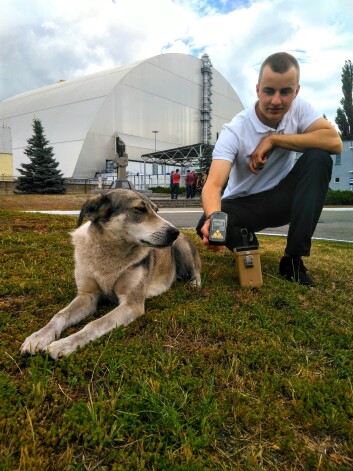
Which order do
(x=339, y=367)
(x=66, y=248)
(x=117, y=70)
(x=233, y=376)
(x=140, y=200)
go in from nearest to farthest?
(x=233, y=376) → (x=339, y=367) → (x=140, y=200) → (x=66, y=248) → (x=117, y=70)

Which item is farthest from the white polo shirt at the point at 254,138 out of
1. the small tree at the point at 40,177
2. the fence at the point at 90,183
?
the fence at the point at 90,183

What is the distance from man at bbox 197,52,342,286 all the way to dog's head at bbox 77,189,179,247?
0.46 m

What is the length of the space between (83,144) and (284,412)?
39.9m

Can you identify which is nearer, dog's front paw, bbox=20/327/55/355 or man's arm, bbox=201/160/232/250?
dog's front paw, bbox=20/327/55/355

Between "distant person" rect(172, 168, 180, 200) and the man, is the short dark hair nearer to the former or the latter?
the man

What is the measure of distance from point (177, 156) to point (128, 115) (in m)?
8.16

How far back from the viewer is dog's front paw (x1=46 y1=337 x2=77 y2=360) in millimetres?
1935

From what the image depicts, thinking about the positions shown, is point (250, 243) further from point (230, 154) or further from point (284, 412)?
point (284, 412)

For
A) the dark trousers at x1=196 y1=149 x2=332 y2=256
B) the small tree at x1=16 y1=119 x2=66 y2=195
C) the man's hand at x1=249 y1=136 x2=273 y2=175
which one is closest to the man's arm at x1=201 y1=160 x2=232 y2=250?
the man's hand at x1=249 y1=136 x2=273 y2=175

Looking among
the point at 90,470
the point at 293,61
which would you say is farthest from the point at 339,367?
the point at 293,61

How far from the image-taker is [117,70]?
43906 millimetres

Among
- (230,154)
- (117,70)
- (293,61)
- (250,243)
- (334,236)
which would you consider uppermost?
(117,70)

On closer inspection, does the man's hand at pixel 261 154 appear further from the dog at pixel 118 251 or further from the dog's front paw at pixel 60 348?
the dog's front paw at pixel 60 348

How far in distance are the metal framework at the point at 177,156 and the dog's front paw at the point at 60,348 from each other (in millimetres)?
37619
